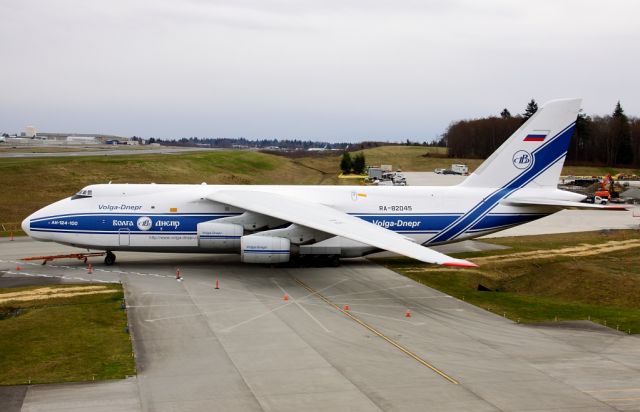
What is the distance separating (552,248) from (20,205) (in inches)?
1587

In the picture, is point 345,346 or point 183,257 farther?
point 183,257

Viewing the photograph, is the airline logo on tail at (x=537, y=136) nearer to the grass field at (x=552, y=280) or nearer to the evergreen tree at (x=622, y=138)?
the grass field at (x=552, y=280)

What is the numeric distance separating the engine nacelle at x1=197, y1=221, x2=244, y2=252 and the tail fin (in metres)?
13.5

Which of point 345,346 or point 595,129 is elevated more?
point 595,129

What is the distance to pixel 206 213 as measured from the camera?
31016 mm

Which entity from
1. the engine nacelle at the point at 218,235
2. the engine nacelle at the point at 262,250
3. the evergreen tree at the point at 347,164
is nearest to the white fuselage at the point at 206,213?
the engine nacelle at the point at 218,235

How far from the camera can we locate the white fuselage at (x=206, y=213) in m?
30.6

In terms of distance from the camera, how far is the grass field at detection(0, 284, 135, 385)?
16.4m

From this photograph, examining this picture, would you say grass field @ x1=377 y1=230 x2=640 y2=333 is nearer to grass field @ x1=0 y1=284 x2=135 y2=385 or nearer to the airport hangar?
the airport hangar

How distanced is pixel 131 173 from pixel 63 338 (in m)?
53.0

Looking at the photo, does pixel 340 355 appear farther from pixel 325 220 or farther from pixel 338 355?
pixel 325 220

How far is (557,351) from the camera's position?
62.2ft

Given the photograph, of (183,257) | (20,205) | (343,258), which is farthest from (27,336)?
(20,205)

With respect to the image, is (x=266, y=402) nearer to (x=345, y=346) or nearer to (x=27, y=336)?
(x=345, y=346)
